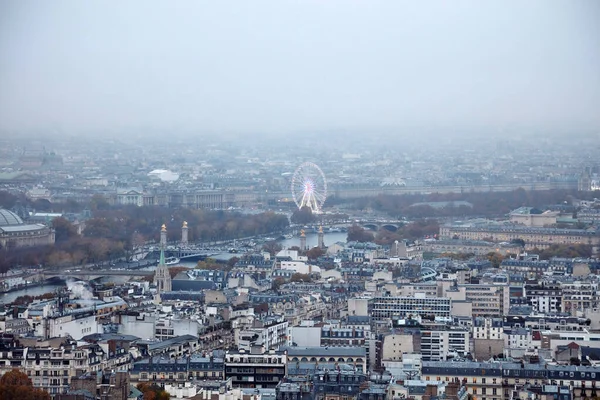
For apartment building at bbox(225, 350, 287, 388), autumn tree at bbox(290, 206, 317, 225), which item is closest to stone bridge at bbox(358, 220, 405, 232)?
autumn tree at bbox(290, 206, 317, 225)

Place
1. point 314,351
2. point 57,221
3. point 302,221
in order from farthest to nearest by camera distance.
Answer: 1. point 302,221
2. point 57,221
3. point 314,351

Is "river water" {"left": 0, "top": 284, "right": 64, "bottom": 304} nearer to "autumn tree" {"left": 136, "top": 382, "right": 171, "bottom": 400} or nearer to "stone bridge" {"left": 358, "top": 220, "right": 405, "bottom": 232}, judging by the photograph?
"autumn tree" {"left": 136, "top": 382, "right": 171, "bottom": 400}

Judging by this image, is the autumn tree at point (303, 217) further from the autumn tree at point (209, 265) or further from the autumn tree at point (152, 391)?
the autumn tree at point (152, 391)

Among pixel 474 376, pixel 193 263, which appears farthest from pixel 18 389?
pixel 193 263

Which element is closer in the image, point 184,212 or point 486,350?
point 486,350

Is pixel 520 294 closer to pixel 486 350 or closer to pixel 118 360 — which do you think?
pixel 486 350

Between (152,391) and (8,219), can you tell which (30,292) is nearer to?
(152,391)

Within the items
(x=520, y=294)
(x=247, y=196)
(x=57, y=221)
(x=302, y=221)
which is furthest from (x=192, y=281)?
(x=247, y=196)
